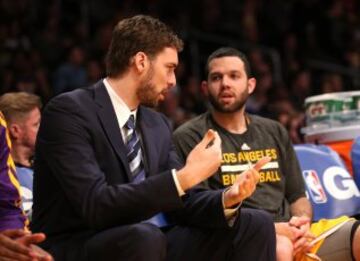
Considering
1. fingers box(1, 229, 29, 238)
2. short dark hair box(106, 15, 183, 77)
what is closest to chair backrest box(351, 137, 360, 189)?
short dark hair box(106, 15, 183, 77)

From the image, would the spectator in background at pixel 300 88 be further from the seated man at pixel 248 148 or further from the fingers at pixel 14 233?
the fingers at pixel 14 233

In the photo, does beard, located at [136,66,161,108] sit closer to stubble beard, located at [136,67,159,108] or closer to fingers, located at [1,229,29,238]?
stubble beard, located at [136,67,159,108]

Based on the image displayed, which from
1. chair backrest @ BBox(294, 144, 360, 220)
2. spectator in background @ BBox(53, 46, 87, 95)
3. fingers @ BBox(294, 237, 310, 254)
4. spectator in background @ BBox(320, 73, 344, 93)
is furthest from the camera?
spectator in background @ BBox(320, 73, 344, 93)

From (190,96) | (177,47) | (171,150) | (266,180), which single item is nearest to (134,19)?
(177,47)

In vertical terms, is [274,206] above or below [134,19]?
below

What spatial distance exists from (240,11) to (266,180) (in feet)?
21.7

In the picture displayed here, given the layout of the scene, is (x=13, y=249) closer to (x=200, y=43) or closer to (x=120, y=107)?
(x=120, y=107)

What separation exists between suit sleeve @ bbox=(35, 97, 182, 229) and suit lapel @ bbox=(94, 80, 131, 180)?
0.07m

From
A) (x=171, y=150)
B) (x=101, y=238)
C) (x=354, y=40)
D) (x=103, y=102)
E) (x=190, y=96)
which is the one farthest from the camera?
(x=354, y=40)

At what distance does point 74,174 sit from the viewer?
308 centimetres

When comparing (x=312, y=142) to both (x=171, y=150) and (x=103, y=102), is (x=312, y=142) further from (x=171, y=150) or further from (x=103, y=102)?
(x=103, y=102)

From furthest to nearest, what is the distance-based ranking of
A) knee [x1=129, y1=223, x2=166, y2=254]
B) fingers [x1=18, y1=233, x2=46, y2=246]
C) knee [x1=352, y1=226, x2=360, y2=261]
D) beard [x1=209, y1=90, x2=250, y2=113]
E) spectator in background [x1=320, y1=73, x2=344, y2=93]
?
1. spectator in background [x1=320, y1=73, x2=344, y2=93]
2. beard [x1=209, y1=90, x2=250, y2=113]
3. knee [x1=352, y1=226, x2=360, y2=261]
4. knee [x1=129, y1=223, x2=166, y2=254]
5. fingers [x1=18, y1=233, x2=46, y2=246]

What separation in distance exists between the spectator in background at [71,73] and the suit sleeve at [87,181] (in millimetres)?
5035

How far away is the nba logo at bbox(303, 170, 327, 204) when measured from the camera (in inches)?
186
